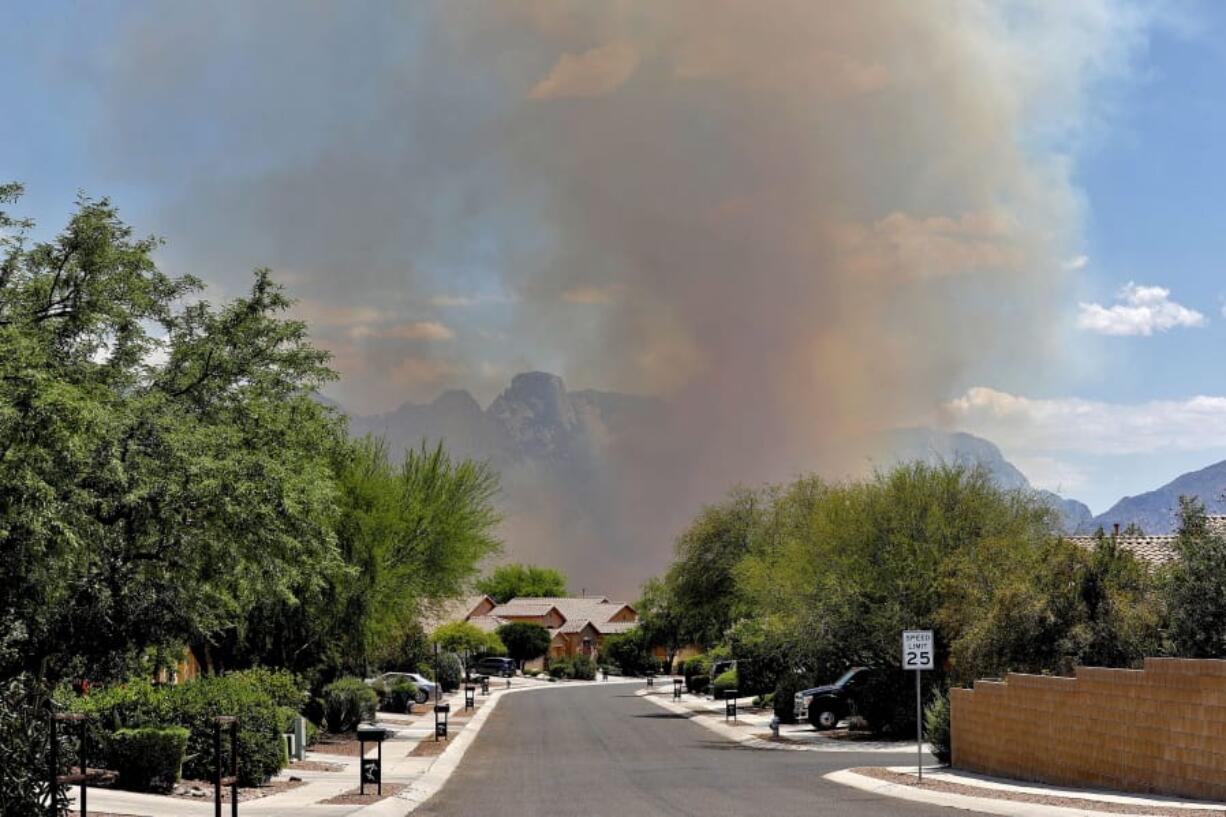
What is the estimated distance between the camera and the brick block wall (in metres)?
19.7

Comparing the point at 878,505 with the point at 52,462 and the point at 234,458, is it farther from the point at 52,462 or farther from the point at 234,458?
the point at 52,462

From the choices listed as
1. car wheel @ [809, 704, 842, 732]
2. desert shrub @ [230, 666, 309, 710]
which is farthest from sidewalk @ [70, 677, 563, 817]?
car wheel @ [809, 704, 842, 732]

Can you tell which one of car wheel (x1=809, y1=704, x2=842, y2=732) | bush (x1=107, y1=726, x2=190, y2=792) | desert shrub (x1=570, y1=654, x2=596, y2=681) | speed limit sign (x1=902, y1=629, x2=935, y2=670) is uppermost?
speed limit sign (x1=902, y1=629, x2=935, y2=670)

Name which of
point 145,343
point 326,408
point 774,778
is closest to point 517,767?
point 774,778

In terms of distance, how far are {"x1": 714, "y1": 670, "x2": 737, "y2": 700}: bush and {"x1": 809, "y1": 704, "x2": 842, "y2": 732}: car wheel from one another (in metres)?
23.2

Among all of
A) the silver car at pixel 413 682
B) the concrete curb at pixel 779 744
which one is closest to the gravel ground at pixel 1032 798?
the concrete curb at pixel 779 744

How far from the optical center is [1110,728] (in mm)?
22141

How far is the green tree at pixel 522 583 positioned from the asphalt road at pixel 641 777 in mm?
139764

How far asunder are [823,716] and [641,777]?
18.1m

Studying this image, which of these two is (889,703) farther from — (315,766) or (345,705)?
(315,766)

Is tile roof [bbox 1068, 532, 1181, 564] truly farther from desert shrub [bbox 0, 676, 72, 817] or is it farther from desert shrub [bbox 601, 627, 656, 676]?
desert shrub [bbox 601, 627, 656, 676]

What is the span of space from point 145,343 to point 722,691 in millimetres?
46020

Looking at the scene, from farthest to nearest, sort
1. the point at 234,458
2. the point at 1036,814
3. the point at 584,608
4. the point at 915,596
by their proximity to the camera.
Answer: the point at 584,608 → the point at 915,596 → the point at 234,458 → the point at 1036,814

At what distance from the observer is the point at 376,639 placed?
4138 centimetres
